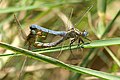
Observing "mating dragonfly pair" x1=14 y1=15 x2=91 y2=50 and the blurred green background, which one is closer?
"mating dragonfly pair" x1=14 y1=15 x2=91 y2=50

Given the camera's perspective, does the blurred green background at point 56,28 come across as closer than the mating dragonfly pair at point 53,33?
No

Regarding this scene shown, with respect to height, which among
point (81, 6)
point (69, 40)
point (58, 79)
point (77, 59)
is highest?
point (81, 6)

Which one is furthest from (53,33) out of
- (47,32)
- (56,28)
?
(56,28)

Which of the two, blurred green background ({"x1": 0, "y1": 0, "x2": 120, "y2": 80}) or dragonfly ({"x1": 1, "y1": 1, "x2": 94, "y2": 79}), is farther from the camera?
blurred green background ({"x1": 0, "y1": 0, "x2": 120, "y2": 80})

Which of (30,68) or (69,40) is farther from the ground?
(69,40)

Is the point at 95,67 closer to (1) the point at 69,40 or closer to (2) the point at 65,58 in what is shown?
(2) the point at 65,58

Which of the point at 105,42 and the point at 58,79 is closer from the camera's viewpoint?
the point at 105,42

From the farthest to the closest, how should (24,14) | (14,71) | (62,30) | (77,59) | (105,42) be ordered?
1. (24,14)
2. (77,59)
3. (14,71)
4. (62,30)
5. (105,42)

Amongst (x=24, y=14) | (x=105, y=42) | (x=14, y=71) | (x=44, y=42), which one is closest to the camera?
(x=105, y=42)

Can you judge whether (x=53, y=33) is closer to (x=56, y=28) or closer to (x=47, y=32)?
(x=47, y=32)

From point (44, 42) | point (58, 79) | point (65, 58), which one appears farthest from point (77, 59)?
point (44, 42)
